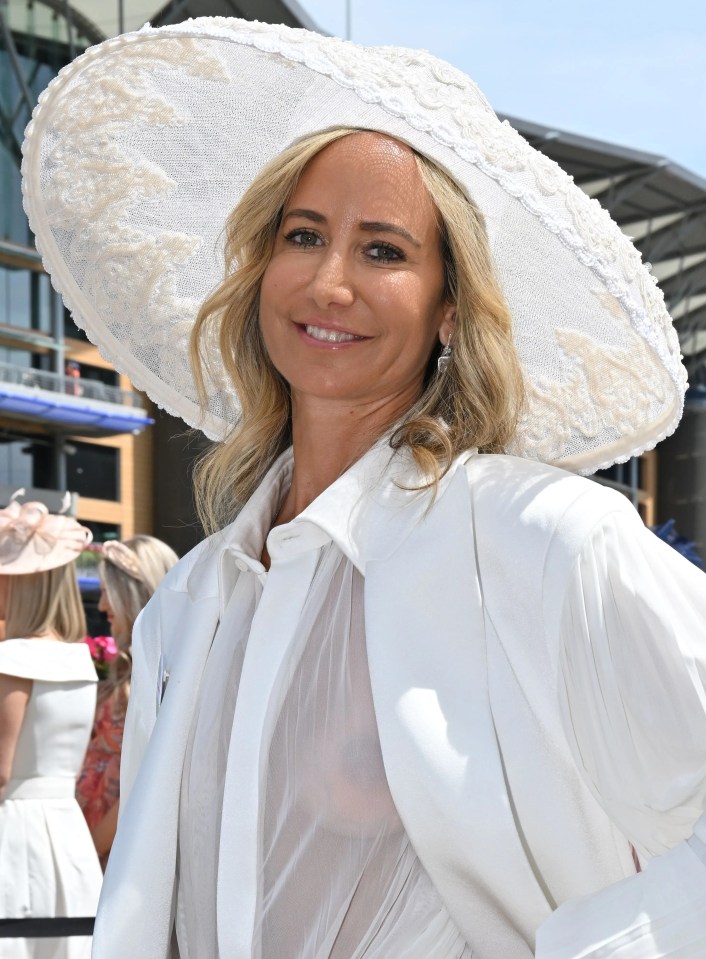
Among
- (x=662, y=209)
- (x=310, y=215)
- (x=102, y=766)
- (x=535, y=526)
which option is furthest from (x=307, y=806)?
(x=662, y=209)

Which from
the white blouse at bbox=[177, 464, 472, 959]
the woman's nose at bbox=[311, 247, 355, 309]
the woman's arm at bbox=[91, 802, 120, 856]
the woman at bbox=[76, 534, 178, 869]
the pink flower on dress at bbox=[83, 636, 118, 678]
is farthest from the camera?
the pink flower on dress at bbox=[83, 636, 118, 678]

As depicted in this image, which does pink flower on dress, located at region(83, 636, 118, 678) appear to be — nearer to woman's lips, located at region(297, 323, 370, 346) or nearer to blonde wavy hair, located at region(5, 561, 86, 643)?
blonde wavy hair, located at region(5, 561, 86, 643)

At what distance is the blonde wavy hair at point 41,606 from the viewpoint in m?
4.24

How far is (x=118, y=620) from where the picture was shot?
14.4 feet

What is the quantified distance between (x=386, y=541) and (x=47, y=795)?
3021mm

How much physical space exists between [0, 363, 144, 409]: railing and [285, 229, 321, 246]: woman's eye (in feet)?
A: 58.1

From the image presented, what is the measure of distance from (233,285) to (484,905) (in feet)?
3.05

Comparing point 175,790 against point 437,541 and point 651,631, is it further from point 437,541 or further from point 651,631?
point 651,631

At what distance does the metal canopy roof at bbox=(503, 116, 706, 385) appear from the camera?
19.5m

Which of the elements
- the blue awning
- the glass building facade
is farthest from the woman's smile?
the blue awning

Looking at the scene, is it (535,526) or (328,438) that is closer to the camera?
(535,526)

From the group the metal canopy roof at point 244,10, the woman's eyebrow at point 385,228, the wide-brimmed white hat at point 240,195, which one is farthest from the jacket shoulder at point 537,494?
the metal canopy roof at point 244,10

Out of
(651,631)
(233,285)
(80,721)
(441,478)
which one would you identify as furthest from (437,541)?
(80,721)

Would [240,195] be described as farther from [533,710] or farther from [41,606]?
[41,606]
